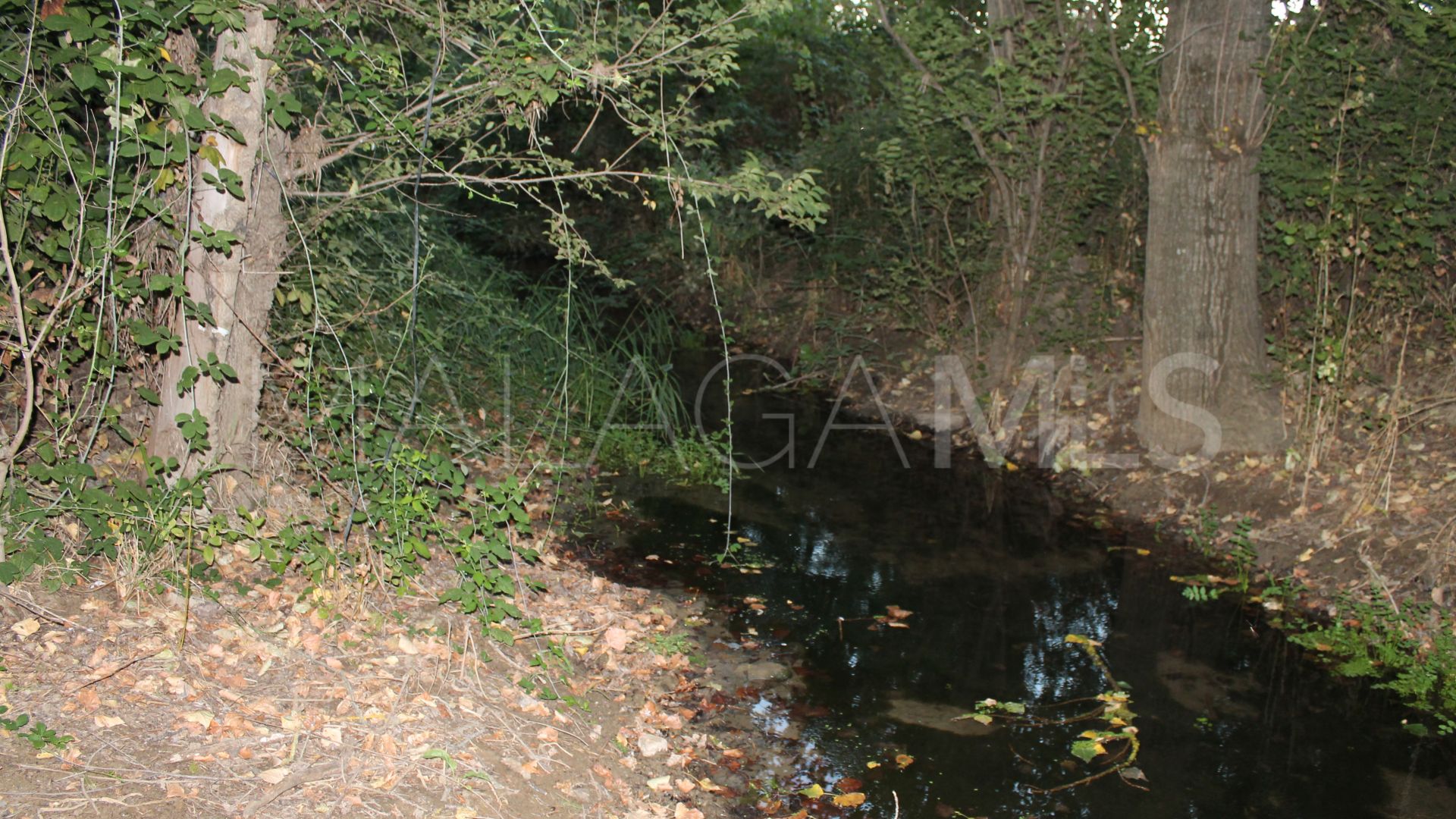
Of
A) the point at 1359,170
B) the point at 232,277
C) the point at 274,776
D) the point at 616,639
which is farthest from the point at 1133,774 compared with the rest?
the point at 1359,170

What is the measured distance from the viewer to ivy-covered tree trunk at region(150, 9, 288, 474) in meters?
4.41

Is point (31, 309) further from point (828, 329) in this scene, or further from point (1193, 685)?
point (828, 329)

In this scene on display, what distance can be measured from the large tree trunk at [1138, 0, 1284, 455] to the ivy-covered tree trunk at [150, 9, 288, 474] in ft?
19.5

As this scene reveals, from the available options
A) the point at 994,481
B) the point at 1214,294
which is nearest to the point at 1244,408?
the point at 1214,294

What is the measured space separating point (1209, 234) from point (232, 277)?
6300 mm

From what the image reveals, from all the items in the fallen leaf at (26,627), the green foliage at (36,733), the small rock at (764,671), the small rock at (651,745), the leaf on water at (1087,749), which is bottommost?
the small rock at (651,745)

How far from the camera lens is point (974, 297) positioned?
10.6m

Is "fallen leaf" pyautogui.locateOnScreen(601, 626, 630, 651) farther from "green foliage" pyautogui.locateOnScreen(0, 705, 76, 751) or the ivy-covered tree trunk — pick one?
"green foliage" pyautogui.locateOnScreen(0, 705, 76, 751)

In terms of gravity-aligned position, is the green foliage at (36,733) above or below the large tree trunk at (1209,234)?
below

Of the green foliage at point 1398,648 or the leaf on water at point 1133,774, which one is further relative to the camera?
the green foliage at point 1398,648

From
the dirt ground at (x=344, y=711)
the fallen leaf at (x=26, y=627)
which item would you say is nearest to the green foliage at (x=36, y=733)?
the dirt ground at (x=344, y=711)

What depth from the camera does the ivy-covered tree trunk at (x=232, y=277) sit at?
4414mm

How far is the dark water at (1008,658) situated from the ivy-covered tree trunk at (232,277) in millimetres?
2685

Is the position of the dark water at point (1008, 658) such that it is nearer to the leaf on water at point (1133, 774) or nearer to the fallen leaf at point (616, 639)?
the leaf on water at point (1133, 774)
